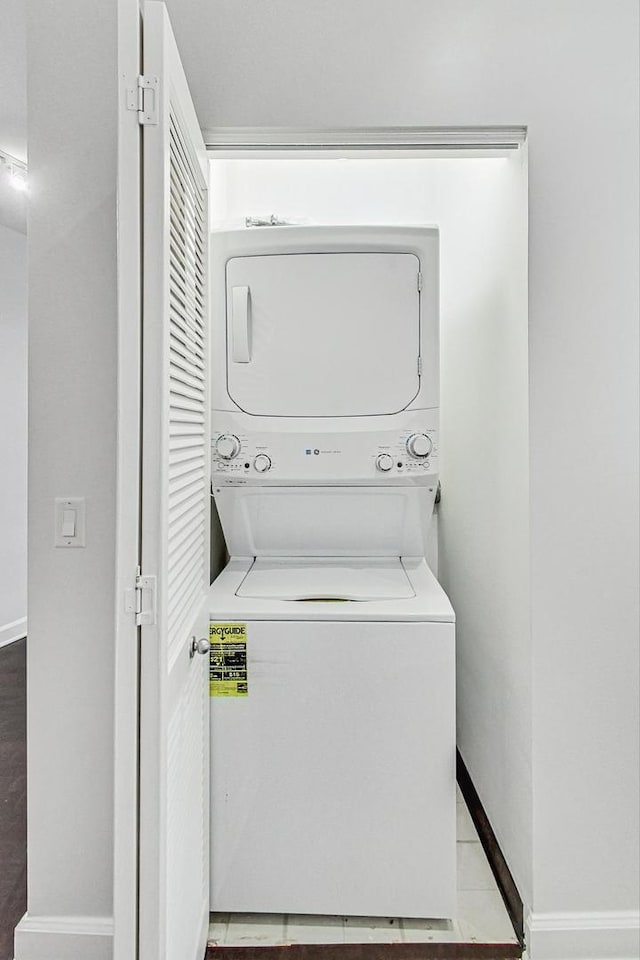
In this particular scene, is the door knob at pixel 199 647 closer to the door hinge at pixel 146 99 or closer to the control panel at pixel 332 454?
the control panel at pixel 332 454

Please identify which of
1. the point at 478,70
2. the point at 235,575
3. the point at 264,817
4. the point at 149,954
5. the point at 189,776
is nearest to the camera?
the point at 149,954

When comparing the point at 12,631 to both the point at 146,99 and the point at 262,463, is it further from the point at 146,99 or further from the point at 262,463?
the point at 146,99

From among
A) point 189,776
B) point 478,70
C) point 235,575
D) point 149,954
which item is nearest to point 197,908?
point 189,776

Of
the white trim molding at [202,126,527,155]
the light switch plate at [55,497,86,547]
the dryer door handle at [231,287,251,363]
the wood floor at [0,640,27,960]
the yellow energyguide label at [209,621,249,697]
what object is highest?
the white trim molding at [202,126,527,155]

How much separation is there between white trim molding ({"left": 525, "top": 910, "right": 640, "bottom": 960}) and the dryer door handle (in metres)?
1.68

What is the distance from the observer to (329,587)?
75.6 inches

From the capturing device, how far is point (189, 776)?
55.6 inches

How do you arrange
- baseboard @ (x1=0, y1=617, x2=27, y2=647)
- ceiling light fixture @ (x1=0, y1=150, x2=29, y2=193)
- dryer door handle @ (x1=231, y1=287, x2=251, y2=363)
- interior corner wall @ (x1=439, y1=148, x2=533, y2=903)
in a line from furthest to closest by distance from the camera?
baseboard @ (x1=0, y1=617, x2=27, y2=647), ceiling light fixture @ (x1=0, y1=150, x2=29, y2=193), dryer door handle @ (x1=231, y1=287, x2=251, y2=363), interior corner wall @ (x1=439, y1=148, x2=533, y2=903)

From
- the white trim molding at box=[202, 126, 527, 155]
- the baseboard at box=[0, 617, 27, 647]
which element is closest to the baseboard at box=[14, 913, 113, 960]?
the white trim molding at box=[202, 126, 527, 155]

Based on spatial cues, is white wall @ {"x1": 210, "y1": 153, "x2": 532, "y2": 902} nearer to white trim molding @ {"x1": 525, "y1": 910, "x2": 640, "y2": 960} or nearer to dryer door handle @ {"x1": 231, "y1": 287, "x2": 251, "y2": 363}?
white trim molding @ {"x1": 525, "y1": 910, "x2": 640, "y2": 960}

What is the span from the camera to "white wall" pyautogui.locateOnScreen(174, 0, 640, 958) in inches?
61.8

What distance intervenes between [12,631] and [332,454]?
9.22ft

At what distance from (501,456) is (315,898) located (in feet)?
4.18

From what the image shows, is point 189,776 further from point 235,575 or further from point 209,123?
point 209,123
